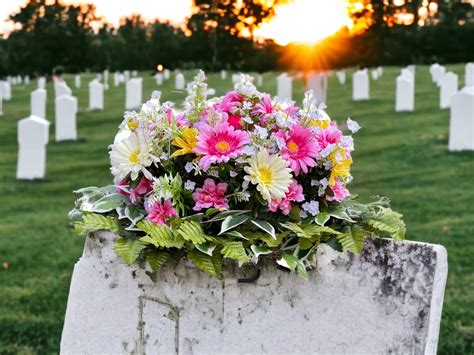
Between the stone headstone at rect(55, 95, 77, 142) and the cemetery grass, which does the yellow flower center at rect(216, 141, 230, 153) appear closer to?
the cemetery grass

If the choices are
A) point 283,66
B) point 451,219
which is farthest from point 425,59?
point 451,219

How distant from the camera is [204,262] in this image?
2707 millimetres

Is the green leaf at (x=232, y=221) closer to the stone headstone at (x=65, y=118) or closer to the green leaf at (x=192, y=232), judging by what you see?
the green leaf at (x=192, y=232)

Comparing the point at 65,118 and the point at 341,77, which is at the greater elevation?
the point at 341,77

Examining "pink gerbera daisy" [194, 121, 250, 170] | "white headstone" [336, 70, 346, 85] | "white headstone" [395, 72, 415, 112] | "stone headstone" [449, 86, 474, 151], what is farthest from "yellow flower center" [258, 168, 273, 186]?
"white headstone" [336, 70, 346, 85]

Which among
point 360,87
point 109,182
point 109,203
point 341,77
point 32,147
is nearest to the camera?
point 109,203

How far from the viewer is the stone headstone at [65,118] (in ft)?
53.6

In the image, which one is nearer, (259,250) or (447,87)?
(259,250)

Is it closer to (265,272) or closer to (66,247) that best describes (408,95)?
(66,247)

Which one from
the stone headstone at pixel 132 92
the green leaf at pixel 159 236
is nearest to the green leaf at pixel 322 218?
the green leaf at pixel 159 236

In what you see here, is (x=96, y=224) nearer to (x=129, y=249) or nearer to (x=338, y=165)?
(x=129, y=249)

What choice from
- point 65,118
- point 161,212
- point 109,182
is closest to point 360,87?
point 65,118

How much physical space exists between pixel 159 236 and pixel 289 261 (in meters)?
0.47

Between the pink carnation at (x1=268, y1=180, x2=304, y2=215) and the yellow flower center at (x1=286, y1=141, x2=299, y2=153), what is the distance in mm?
115
